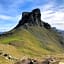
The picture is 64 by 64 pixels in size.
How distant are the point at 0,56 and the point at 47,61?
38.6 meters

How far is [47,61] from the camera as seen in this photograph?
166 ft

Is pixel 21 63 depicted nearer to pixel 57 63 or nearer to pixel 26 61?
pixel 26 61

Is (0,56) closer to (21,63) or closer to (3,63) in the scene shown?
(3,63)

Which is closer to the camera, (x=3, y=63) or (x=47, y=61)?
(x=47, y=61)

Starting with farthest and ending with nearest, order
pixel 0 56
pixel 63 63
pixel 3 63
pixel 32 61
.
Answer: pixel 0 56 < pixel 3 63 < pixel 32 61 < pixel 63 63

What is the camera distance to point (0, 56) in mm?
86312

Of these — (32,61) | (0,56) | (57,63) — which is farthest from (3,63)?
(57,63)

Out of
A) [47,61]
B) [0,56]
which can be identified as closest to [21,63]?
[47,61]

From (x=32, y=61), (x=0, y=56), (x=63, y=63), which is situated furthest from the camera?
(x=0, y=56)

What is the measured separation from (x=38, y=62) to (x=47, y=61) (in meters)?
1.91

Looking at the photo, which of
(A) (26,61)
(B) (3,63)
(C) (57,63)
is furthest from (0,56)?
(C) (57,63)

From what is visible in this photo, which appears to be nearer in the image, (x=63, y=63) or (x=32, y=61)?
(x=63, y=63)

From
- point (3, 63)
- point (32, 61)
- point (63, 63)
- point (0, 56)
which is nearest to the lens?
point (63, 63)

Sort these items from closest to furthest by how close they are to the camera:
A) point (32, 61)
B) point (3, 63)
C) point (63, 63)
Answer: point (63, 63) → point (32, 61) → point (3, 63)
